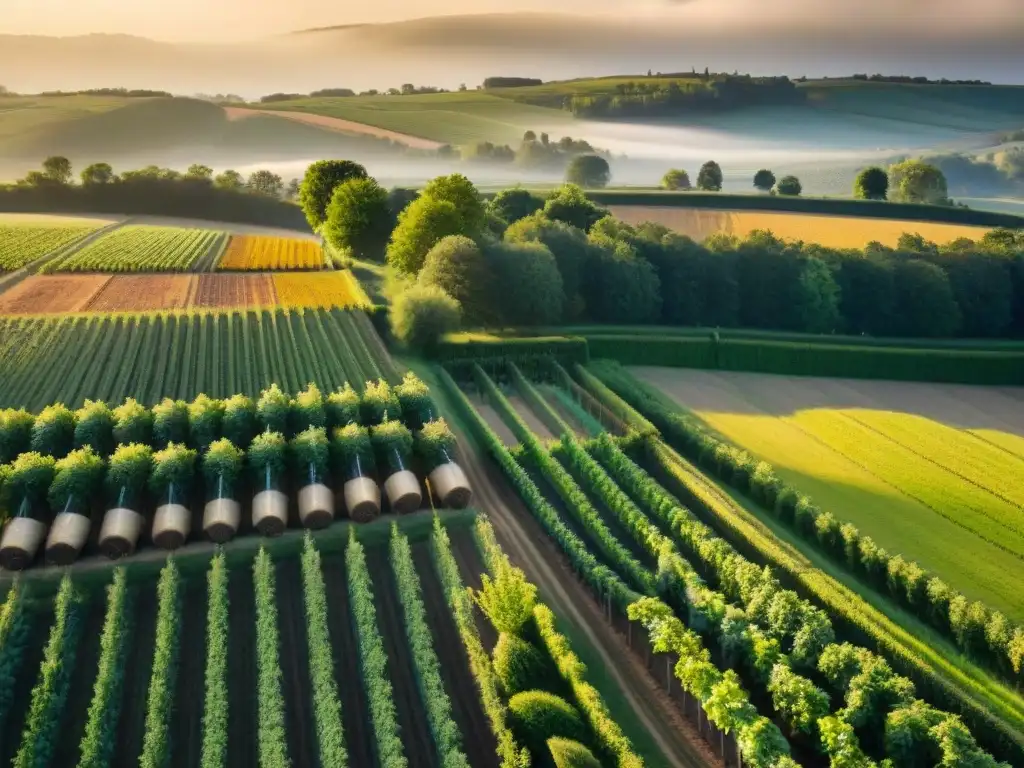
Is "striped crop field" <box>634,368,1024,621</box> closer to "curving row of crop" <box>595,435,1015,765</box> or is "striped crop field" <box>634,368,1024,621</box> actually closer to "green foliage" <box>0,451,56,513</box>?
"curving row of crop" <box>595,435,1015,765</box>

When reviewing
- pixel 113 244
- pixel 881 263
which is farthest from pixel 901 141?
pixel 113 244

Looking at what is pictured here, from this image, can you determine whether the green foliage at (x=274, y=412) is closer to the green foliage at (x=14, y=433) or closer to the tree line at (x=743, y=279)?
the green foliage at (x=14, y=433)

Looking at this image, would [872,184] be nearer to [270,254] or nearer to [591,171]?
[591,171]

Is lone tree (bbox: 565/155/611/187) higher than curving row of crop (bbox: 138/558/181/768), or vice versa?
lone tree (bbox: 565/155/611/187)

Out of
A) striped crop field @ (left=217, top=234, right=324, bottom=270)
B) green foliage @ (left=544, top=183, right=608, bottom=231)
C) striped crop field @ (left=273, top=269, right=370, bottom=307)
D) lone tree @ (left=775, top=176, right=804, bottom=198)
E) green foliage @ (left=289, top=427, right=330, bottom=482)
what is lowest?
green foliage @ (left=289, top=427, right=330, bottom=482)

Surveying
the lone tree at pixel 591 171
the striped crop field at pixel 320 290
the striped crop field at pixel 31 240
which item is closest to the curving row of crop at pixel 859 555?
the striped crop field at pixel 320 290

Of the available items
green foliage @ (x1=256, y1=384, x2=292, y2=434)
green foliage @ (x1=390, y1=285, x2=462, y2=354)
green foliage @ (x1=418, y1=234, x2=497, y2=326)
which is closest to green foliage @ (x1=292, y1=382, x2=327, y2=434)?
green foliage @ (x1=256, y1=384, x2=292, y2=434)

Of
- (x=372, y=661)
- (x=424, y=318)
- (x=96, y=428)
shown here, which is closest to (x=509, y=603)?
(x=372, y=661)

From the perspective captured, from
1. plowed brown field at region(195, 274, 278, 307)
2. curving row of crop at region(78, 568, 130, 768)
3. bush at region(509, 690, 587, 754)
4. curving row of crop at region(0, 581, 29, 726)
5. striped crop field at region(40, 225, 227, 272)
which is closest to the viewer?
curving row of crop at region(78, 568, 130, 768)
